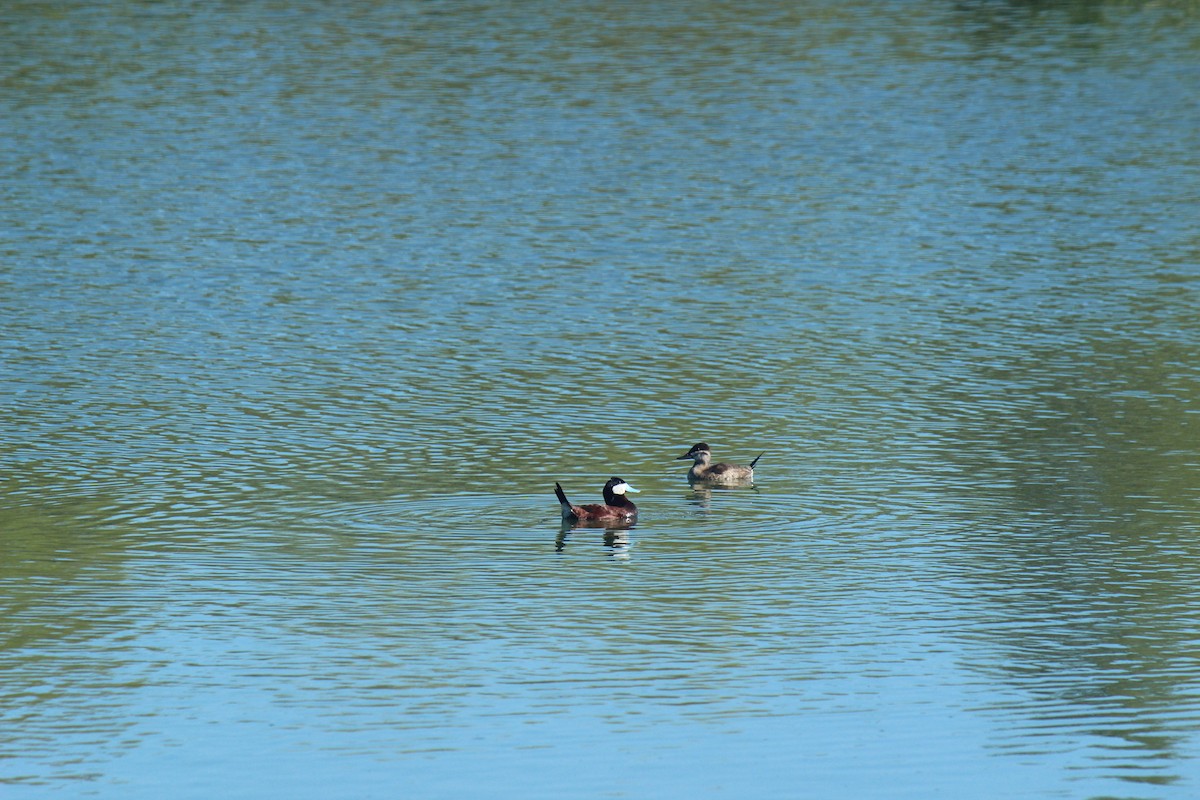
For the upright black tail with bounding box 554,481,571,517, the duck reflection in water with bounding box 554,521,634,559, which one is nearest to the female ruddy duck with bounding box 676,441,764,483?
the duck reflection in water with bounding box 554,521,634,559

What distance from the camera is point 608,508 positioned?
18.5 metres

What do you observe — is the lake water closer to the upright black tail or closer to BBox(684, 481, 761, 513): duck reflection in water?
BBox(684, 481, 761, 513): duck reflection in water

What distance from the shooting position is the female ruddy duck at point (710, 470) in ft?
65.1

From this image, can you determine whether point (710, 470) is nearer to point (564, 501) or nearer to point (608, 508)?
point (608, 508)

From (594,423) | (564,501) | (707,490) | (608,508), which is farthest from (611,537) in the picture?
(594,423)

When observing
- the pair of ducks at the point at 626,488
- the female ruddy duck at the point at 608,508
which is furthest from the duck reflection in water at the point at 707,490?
the female ruddy duck at the point at 608,508

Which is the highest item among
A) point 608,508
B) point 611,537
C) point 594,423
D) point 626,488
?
point 594,423

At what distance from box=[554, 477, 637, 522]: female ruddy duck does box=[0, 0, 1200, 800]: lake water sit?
1.00ft

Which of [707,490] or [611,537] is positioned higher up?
[707,490]

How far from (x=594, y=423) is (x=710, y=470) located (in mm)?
2874

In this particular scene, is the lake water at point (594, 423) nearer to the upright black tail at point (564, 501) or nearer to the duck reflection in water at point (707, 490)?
the duck reflection in water at point (707, 490)

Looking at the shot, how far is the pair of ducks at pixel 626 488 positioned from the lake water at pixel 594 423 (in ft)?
0.82

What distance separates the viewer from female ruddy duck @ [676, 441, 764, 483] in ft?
65.1

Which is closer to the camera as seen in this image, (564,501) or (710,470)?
(564,501)
